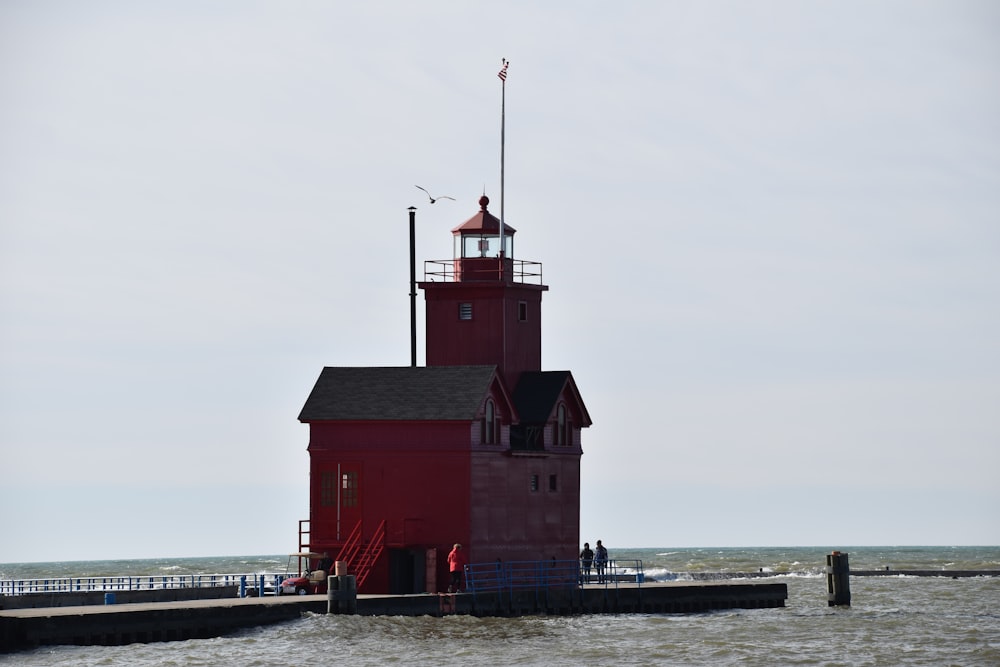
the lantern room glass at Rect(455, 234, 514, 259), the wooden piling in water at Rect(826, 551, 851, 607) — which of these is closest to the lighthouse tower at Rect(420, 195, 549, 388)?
the lantern room glass at Rect(455, 234, 514, 259)

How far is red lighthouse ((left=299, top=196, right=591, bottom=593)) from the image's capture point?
51.9 meters

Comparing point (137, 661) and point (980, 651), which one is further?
point (980, 651)

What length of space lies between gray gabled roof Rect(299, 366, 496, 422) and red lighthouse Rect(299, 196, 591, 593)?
0.04m

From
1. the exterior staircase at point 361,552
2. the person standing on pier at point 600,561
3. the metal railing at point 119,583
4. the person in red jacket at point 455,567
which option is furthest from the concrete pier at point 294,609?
the metal railing at point 119,583

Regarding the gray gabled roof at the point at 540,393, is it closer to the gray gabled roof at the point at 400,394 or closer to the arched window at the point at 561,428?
the arched window at the point at 561,428

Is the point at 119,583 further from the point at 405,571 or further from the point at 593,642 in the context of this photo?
the point at 593,642

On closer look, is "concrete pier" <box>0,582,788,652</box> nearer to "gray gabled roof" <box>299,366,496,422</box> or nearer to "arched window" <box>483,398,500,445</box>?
"arched window" <box>483,398,500,445</box>

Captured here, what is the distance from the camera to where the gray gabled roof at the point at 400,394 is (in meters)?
52.3

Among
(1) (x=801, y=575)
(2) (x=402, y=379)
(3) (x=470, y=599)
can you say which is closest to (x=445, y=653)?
(3) (x=470, y=599)

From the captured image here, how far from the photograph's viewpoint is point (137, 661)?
1591 inches

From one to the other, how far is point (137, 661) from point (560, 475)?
1913 centimetres

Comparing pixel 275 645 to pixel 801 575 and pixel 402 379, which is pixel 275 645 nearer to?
pixel 402 379

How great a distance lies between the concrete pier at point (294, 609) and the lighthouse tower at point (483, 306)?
7.38 meters

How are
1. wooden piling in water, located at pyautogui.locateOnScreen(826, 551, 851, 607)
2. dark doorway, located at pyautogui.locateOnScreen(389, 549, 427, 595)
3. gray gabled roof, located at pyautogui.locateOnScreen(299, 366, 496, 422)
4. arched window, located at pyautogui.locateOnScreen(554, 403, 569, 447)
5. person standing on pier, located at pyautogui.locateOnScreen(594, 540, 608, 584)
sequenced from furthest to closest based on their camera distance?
1. wooden piling in water, located at pyautogui.locateOnScreen(826, 551, 851, 607)
2. person standing on pier, located at pyautogui.locateOnScreen(594, 540, 608, 584)
3. arched window, located at pyautogui.locateOnScreen(554, 403, 569, 447)
4. gray gabled roof, located at pyautogui.locateOnScreen(299, 366, 496, 422)
5. dark doorway, located at pyautogui.locateOnScreen(389, 549, 427, 595)
